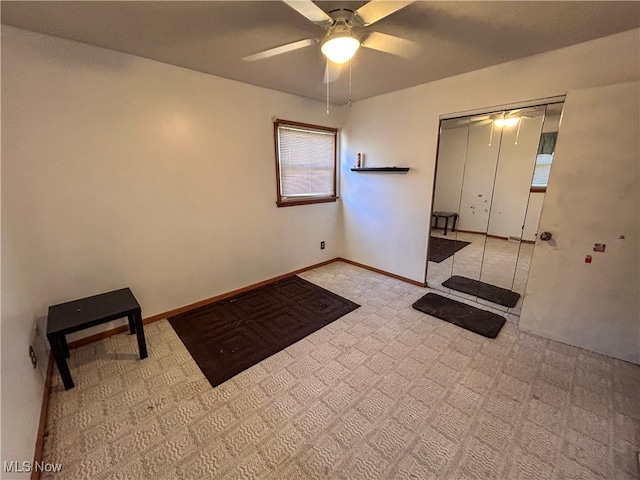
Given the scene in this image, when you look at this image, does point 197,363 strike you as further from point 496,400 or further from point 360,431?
point 496,400

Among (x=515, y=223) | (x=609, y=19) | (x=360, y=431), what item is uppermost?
(x=609, y=19)

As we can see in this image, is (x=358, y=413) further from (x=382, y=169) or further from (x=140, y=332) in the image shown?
(x=382, y=169)

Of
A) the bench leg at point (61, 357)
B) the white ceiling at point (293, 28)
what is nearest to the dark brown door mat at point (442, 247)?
the white ceiling at point (293, 28)

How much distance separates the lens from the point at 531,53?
2.08 m

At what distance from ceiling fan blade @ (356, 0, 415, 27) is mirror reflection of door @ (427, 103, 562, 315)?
73.1 inches

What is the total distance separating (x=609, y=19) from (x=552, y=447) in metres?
2.56

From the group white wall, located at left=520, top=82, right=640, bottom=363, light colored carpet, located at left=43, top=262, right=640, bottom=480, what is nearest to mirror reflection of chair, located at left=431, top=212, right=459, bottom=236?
white wall, located at left=520, top=82, right=640, bottom=363

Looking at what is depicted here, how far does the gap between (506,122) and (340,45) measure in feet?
6.63

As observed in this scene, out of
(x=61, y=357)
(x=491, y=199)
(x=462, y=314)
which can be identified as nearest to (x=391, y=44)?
(x=491, y=199)

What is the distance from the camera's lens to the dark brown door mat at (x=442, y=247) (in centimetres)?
319

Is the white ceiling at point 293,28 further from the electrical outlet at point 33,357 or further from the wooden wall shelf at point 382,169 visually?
the electrical outlet at point 33,357

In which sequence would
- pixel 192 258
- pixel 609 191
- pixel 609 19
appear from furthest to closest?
pixel 192 258, pixel 609 191, pixel 609 19

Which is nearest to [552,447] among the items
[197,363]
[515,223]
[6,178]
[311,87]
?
[515,223]

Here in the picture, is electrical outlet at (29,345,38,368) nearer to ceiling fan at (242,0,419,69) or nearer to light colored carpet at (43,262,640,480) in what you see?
light colored carpet at (43,262,640,480)
